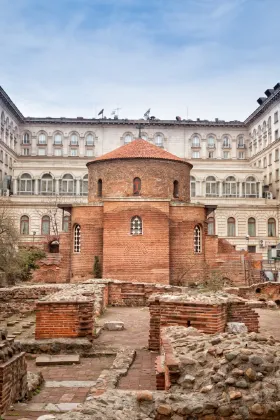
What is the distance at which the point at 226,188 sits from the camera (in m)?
57.0

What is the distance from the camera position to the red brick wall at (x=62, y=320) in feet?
36.6

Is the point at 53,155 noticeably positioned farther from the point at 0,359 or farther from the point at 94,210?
the point at 0,359

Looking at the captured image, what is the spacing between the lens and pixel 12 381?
656 cm

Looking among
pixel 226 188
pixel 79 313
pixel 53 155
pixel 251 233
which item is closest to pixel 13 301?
pixel 79 313

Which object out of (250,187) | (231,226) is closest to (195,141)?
(250,187)

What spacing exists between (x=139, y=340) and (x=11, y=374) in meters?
5.92

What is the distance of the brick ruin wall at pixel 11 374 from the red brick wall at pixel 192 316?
384 cm

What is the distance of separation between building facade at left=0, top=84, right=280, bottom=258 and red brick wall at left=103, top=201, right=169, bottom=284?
48.0 feet

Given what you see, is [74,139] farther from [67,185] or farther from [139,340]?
[139,340]

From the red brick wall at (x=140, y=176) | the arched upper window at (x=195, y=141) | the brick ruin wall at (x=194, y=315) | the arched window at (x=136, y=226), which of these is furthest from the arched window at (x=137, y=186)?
the arched upper window at (x=195, y=141)

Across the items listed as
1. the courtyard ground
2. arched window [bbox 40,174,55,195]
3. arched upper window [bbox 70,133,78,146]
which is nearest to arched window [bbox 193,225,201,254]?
the courtyard ground

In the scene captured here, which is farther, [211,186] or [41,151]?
[41,151]

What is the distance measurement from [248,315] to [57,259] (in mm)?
20911

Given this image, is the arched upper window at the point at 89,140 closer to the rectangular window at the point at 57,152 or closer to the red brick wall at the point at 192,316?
the rectangular window at the point at 57,152
